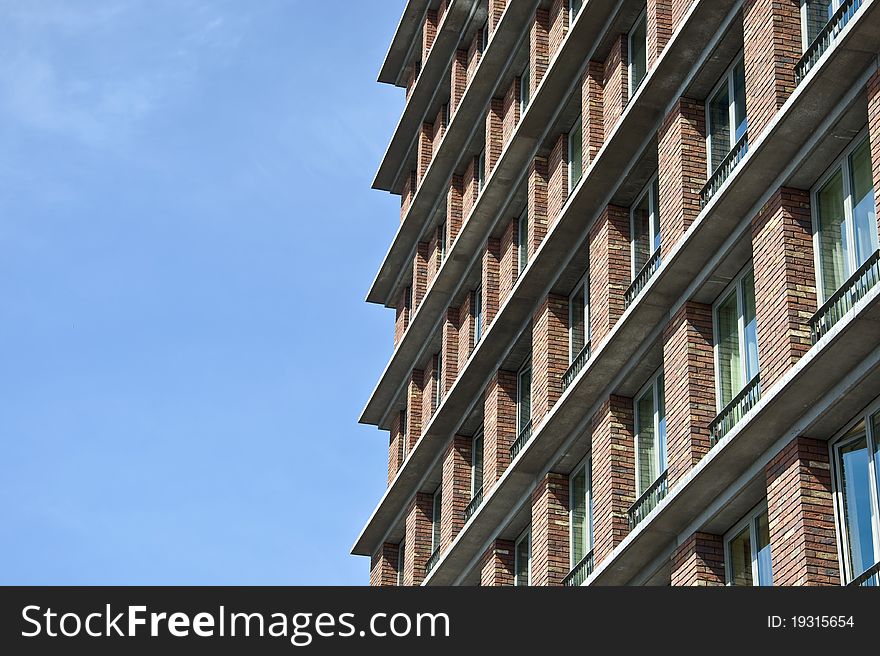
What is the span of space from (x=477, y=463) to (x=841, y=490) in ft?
54.4

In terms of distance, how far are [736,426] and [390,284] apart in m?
26.8

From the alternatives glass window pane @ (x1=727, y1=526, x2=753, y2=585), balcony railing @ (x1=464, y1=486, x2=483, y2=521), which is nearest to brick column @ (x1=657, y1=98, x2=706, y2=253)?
glass window pane @ (x1=727, y1=526, x2=753, y2=585)

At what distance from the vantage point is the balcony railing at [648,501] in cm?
2639

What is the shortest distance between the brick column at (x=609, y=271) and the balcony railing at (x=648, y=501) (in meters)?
3.54

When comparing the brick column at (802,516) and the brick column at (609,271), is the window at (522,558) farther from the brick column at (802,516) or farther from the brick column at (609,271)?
the brick column at (802,516)

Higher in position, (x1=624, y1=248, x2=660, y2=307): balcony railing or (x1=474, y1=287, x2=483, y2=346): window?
(x1=474, y1=287, x2=483, y2=346): window

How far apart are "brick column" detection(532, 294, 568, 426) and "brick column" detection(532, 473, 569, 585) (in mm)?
1368

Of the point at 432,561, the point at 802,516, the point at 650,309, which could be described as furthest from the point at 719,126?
the point at 432,561

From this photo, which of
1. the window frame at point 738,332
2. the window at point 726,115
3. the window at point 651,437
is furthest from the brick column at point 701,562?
the window at point 726,115

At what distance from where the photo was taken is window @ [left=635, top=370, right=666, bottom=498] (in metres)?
27.5

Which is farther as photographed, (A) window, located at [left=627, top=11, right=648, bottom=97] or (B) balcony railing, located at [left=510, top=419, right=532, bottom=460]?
(B) balcony railing, located at [left=510, top=419, right=532, bottom=460]

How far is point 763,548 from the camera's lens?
23.4 meters

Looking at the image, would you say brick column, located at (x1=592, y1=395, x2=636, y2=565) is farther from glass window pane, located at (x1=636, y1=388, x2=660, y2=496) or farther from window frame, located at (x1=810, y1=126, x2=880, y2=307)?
window frame, located at (x1=810, y1=126, x2=880, y2=307)

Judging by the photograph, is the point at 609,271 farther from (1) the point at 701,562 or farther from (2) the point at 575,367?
(1) the point at 701,562
